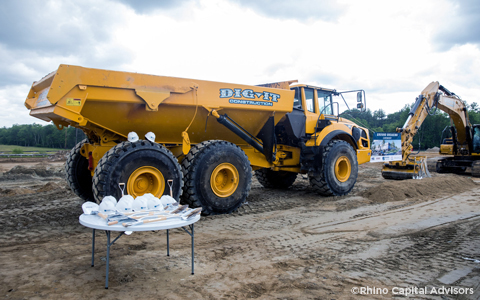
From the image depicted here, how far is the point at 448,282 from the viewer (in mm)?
3375

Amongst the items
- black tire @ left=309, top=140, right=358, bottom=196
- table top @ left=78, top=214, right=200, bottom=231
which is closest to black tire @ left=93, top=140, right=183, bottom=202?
table top @ left=78, top=214, right=200, bottom=231

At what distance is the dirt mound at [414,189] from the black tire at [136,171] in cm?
497

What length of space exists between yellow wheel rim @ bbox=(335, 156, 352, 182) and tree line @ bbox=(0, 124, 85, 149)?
194ft

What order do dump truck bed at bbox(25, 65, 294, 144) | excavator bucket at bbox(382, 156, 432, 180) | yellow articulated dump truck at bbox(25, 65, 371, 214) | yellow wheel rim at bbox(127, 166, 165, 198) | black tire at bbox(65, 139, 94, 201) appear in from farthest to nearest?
1. excavator bucket at bbox(382, 156, 432, 180)
2. black tire at bbox(65, 139, 94, 201)
3. yellow wheel rim at bbox(127, 166, 165, 198)
4. yellow articulated dump truck at bbox(25, 65, 371, 214)
5. dump truck bed at bbox(25, 65, 294, 144)

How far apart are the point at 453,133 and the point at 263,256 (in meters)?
13.8

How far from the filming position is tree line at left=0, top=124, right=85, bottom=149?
61625mm

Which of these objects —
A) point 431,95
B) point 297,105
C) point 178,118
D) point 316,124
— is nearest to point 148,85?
point 178,118

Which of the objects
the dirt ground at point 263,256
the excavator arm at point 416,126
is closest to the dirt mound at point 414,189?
the dirt ground at point 263,256

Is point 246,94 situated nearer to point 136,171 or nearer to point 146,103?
point 146,103

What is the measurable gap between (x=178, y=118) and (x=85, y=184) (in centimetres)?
246

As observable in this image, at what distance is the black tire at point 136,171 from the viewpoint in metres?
5.19

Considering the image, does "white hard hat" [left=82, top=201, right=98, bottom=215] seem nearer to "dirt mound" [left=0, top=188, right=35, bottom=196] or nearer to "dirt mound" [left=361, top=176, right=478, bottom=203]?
"dirt mound" [left=361, top=176, right=478, bottom=203]

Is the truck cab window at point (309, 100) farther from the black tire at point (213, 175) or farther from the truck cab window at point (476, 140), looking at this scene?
the truck cab window at point (476, 140)

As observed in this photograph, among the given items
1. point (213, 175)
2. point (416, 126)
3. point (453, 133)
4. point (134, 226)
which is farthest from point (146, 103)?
point (453, 133)
